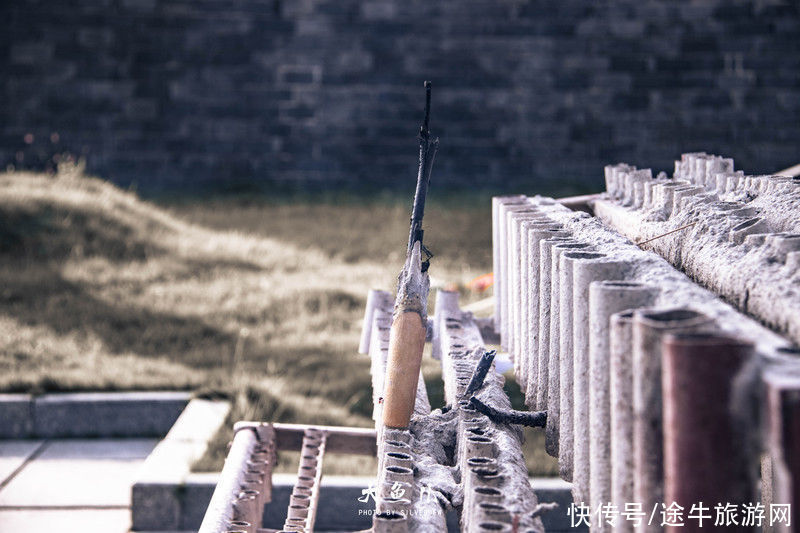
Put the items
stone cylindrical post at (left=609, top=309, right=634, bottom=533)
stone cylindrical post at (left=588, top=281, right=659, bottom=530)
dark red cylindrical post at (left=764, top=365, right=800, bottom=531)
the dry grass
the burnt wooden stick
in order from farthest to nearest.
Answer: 1. the dry grass
2. the burnt wooden stick
3. stone cylindrical post at (left=588, top=281, right=659, bottom=530)
4. stone cylindrical post at (left=609, top=309, right=634, bottom=533)
5. dark red cylindrical post at (left=764, top=365, right=800, bottom=531)

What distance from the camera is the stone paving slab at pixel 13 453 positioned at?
407 cm

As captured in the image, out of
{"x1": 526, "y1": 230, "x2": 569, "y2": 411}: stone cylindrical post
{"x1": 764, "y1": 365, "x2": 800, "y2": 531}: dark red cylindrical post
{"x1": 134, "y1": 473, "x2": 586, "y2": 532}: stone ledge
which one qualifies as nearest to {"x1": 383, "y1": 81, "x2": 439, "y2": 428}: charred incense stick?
{"x1": 526, "y1": 230, "x2": 569, "y2": 411}: stone cylindrical post

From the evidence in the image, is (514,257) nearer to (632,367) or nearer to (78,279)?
(632,367)

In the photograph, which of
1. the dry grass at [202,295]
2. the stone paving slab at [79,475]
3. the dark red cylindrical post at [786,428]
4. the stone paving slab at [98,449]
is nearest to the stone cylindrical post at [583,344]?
the dark red cylindrical post at [786,428]

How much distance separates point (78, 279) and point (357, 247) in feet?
8.16

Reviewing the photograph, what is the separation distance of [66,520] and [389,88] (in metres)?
7.38

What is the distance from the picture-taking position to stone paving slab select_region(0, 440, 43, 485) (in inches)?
160

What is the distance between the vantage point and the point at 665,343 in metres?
1.05

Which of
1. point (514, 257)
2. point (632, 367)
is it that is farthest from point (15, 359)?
point (632, 367)

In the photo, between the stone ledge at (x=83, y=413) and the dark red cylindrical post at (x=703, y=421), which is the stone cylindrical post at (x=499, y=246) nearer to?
the dark red cylindrical post at (x=703, y=421)

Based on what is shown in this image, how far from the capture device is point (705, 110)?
10.3 m

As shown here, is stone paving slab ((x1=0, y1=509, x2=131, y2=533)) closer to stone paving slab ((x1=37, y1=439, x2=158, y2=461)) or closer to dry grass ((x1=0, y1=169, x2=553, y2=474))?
dry grass ((x1=0, y1=169, x2=553, y2=474))

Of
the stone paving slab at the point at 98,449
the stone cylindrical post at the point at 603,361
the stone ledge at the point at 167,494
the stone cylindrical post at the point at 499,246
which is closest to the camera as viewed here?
the stone cylindrical post at the point at 603,361

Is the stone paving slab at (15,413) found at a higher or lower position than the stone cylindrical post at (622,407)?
lower
